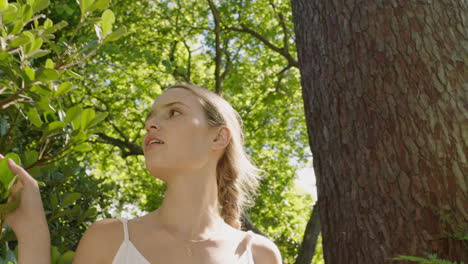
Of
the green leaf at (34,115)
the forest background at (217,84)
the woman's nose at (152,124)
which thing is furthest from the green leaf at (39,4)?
the forest background at (217,84)

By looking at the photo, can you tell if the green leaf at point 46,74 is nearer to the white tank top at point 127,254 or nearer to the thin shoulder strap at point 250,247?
the white tank top at point 127,254

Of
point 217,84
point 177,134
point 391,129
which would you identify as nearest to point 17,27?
point 177,134

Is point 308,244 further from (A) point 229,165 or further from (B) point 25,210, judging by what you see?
(B) point 25,210

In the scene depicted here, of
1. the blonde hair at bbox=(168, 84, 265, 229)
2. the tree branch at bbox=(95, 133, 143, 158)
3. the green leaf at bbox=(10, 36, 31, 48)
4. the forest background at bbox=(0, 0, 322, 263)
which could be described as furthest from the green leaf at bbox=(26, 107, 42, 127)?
the tree branch at bbox=(95, 133, 143, 158)

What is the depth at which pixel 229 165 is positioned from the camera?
2.73m

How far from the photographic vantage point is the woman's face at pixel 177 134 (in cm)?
236

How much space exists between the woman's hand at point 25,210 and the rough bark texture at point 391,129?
1233mm

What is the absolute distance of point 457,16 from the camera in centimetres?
258

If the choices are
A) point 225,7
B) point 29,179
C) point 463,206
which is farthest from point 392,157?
point 225,7

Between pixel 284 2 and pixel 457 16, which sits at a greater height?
pixel 284 2

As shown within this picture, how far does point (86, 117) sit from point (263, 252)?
1.02m

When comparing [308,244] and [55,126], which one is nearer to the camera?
[55,126]

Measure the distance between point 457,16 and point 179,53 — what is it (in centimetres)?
1028

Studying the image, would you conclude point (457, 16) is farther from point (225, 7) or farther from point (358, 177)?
point (225, 7)
